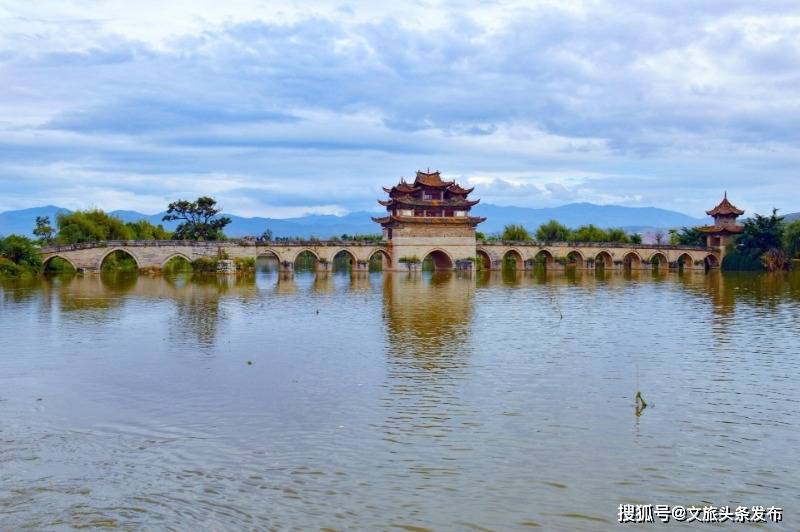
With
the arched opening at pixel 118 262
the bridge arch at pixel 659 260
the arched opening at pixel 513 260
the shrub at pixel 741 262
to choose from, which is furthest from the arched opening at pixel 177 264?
the shrub at pixel 741 262

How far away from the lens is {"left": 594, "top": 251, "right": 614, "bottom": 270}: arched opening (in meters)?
84.4

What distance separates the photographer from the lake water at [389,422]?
34.2ft

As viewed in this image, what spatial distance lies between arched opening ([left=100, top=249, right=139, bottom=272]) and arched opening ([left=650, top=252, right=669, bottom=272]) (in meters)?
54.2

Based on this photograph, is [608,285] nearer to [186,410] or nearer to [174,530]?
[186,410]

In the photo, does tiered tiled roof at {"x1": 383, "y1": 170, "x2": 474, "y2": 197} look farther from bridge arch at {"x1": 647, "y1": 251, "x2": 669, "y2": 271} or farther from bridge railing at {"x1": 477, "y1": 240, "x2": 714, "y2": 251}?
bridge arch at {"x1": 647, "y1": 251, "x2": 669, "y2": 271}

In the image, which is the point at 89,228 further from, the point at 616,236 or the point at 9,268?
the point at 616,236

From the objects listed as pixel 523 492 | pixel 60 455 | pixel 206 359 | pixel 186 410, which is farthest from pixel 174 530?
pixel 206 359

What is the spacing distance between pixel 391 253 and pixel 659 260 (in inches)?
1322

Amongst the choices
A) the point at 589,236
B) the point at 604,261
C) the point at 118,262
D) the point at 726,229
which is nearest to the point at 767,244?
the point at 726,229

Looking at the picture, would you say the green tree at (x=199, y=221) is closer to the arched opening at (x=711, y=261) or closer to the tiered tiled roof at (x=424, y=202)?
the tiered tiled roof at (x=424, y=202)

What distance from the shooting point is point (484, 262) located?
79938 mm

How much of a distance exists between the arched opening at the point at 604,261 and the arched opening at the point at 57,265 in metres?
51.0

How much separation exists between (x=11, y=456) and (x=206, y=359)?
902 centimetres

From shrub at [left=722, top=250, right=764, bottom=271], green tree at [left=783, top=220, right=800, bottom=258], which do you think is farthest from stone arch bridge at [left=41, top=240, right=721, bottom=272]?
green tree at [left=783, top=220, right=800, bottom=258]
